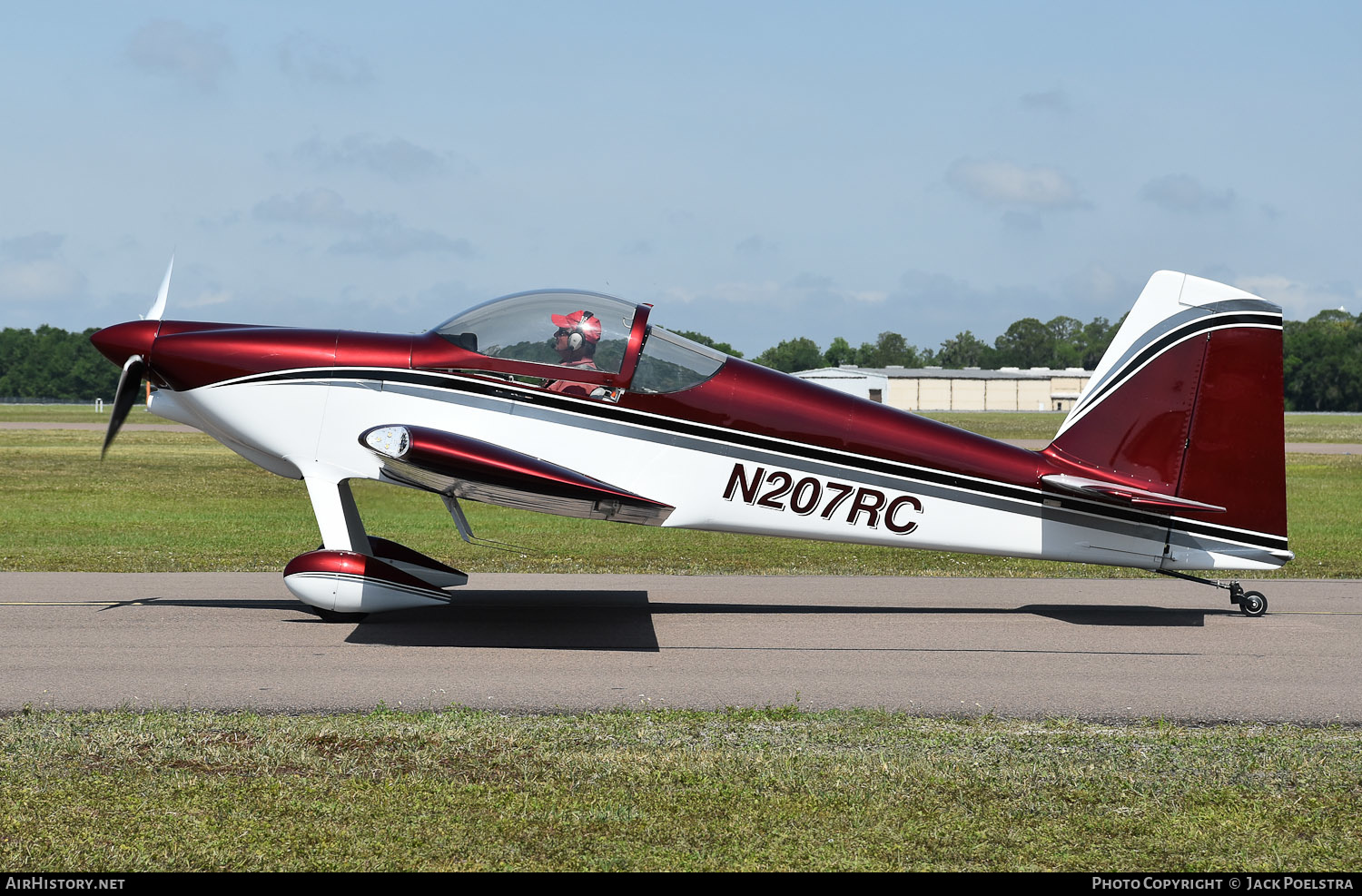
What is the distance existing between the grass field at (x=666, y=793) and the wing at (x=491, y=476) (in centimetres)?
229

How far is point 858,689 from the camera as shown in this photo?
282 inches

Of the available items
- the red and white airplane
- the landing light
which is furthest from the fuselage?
the landing light

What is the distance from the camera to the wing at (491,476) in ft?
26.9

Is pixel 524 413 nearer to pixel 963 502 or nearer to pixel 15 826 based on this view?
pixel 963 502

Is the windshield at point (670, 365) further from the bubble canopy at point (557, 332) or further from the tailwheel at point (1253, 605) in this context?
the tailwheel at point (1253, 605)

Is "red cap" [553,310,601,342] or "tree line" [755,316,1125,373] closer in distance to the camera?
"red cap" [553,310,601,342]

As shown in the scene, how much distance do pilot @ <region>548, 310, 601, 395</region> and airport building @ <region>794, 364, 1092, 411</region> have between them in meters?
112

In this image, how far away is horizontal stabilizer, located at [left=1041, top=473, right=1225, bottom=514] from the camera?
9.02m

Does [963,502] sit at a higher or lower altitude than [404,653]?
higher

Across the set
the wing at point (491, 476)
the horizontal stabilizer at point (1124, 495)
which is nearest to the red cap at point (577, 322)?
the wing at point (491, 476)

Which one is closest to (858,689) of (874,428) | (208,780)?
(874,428)

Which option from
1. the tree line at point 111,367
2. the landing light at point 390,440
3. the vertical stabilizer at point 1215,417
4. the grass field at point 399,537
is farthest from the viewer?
the tree line at point 111,367

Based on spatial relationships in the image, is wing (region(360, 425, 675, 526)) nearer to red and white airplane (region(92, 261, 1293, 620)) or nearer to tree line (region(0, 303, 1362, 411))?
red and white airplane (region(92, 261, 1293, 620))
